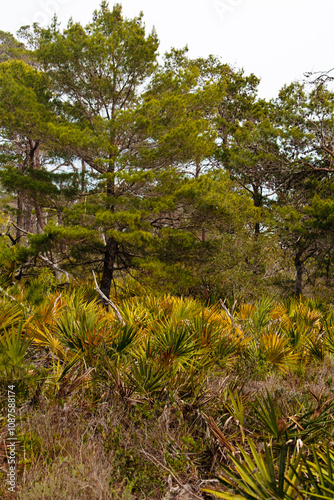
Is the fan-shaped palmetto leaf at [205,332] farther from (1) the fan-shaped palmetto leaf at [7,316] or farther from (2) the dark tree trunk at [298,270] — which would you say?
(2) the dark tree trunk at [298,270]

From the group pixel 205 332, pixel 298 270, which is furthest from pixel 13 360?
pixel 298 270

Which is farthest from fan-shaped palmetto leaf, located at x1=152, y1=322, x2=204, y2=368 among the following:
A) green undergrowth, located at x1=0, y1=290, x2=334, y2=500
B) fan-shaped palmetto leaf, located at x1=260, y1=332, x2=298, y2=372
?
fan-shaped palmetto leaf, located at x1=260, y1=332, x2=298, y2=372

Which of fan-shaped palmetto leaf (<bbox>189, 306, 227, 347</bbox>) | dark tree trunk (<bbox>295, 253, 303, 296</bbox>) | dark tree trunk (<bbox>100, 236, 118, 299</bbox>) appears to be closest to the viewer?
fan-shaped palmetto leaf (<bbox>189, 306, 227, 347</bbox>)

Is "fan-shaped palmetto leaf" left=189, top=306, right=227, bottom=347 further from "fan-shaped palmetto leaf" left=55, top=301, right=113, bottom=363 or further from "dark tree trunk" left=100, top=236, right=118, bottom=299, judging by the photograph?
"dark tree trunk" left=100, top=236, right=118, bottom=299

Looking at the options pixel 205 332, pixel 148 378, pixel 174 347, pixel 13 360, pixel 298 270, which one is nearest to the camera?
pixel 13 360

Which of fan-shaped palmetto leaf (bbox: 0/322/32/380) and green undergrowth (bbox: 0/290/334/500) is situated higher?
fan-shaped palmetto leaf (bbox: 0/322/32/380)

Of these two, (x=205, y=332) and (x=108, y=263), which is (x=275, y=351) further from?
(x=108, y=263)

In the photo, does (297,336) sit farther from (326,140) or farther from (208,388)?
(326,140)

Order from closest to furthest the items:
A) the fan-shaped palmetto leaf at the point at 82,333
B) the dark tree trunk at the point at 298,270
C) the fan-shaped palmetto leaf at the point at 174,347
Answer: the fan-shaped palmetto leaf at the point at 174,347 → the fan-shaped palmetto leaf at the point at 82,333 → the dark tree trunk at the point at 298,270

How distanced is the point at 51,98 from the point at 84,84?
1577 millimetres

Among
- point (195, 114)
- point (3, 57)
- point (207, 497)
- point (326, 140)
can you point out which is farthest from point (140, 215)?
point (3, 57)

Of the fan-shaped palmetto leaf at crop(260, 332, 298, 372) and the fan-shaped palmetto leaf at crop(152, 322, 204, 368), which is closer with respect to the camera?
the fan-shaped palmetto leaf at crop(152, 322, 204, 368)

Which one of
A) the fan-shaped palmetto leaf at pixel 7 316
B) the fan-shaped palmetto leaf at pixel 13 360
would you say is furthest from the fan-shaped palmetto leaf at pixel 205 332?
the fan-shaped palmetto leaf at pixel 7 316

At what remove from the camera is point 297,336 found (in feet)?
20.1
